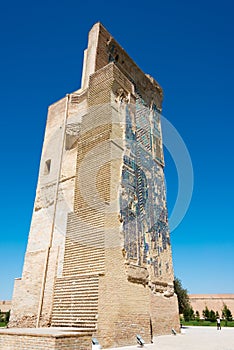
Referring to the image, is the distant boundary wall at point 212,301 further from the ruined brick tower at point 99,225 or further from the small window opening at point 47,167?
the small window opening at point 47,167

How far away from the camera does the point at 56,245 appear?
8.49m

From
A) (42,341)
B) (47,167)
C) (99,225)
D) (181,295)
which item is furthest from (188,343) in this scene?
(181,295)

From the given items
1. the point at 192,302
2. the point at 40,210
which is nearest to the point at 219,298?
the point at 192,302

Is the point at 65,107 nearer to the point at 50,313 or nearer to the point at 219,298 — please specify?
the point at 50,313

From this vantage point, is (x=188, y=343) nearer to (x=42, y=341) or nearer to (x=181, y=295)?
(x=42, y=341)

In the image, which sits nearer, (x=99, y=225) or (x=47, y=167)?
(x=99, y=225)

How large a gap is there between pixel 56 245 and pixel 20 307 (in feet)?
6.38

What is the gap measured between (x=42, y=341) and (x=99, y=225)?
327 centimetres

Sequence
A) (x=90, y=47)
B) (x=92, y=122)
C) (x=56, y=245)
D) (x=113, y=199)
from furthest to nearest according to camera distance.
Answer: (x=90, y=47)
(x=92, y=122)
(x=56, y=245)
(x=113, y=199)

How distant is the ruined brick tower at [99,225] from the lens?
22.2ft

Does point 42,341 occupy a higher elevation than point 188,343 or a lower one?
higher

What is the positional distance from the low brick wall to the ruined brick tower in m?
1.31

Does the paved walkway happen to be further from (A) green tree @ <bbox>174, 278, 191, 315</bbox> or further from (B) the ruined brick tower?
(A) green tree @ <bbox>174, 278, 191, 315</bbox>

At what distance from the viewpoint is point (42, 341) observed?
445 cm
